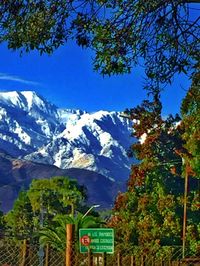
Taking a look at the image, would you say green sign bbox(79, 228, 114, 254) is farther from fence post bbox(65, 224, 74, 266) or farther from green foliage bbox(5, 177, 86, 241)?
green foliage bbox(5, 177, 86, 241)

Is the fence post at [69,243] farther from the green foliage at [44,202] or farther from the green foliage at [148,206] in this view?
the green foliage at [44,202]

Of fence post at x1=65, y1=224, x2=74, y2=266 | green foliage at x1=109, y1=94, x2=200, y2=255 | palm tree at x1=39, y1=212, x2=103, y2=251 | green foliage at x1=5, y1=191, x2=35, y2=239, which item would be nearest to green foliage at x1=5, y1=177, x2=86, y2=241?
green foliage at x1=5, y1=191, x2=35, y2=239

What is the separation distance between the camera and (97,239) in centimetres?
1222

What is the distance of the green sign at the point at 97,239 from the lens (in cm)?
1205

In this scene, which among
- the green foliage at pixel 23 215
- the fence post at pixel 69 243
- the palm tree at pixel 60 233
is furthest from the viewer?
the green foliage at pixel 23 215

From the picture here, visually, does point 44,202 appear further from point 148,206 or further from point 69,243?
point 69,243

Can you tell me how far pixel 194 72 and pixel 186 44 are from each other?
2.01 feet

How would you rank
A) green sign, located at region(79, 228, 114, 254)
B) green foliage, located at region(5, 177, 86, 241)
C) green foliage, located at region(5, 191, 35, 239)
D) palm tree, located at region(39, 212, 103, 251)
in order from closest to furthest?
green sign, located at region(79, 228, 114, 254) < palm tree, located at region(39, 212, 103, 251) < green foliage, located at region(5, 177, 86, 241) < green foliage, located at region(5, 191, 35, 239)

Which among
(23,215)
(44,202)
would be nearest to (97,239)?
(44,202)

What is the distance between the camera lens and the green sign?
1205 cm

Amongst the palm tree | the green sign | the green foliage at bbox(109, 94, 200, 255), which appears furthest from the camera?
the green foliage at bbox(109, 94, 200, 255)

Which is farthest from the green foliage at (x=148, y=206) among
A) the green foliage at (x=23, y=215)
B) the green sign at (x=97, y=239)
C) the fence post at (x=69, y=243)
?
the green foliage at (x=23, y=215)

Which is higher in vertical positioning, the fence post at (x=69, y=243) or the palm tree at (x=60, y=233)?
the palm tree at (x=60, y=233)

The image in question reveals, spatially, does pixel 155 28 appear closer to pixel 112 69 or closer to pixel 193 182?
pixel 112 69
